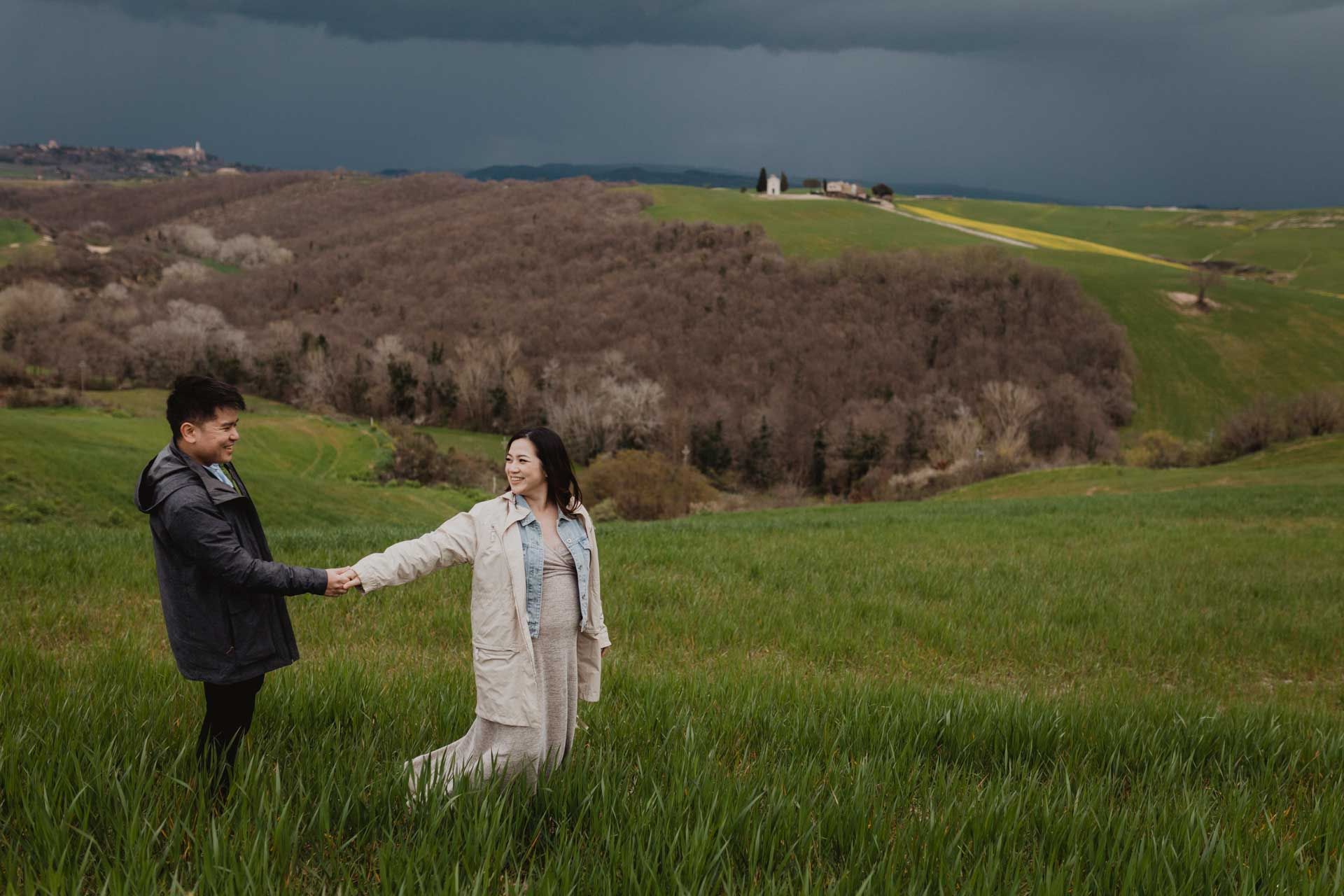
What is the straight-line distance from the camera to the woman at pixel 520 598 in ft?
13.0

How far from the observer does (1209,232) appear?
161750mm

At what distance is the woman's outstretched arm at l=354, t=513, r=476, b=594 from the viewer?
398cm

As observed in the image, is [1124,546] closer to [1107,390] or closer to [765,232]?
[1107,390]

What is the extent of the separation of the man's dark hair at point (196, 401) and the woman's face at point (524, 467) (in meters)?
1.20

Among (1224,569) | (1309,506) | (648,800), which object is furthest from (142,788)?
(1309,506)

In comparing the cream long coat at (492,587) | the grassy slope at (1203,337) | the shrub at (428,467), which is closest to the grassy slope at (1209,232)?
the grassy slope at (1203,337)

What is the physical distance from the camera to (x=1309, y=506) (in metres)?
23.6

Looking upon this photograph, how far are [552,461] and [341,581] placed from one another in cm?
110

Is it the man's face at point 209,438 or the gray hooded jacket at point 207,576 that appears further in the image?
the man's face at point 209,438

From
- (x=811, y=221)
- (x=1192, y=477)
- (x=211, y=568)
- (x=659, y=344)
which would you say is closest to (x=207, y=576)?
(x=211, y=568)

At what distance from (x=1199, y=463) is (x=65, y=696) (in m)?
62.7

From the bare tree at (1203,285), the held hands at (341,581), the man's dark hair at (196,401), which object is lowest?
the held hands at (341,581)

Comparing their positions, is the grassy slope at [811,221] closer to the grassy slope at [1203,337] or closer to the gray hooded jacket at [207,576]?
the grassy slope at [1203,337]

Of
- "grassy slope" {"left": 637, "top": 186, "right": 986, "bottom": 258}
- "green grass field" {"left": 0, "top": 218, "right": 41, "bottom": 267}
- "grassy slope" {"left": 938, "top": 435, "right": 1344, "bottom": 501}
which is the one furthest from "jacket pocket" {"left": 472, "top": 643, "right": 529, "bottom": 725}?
"green grass field" {"left": 0, "top": 218, "right": 41, "bottom": 267}
